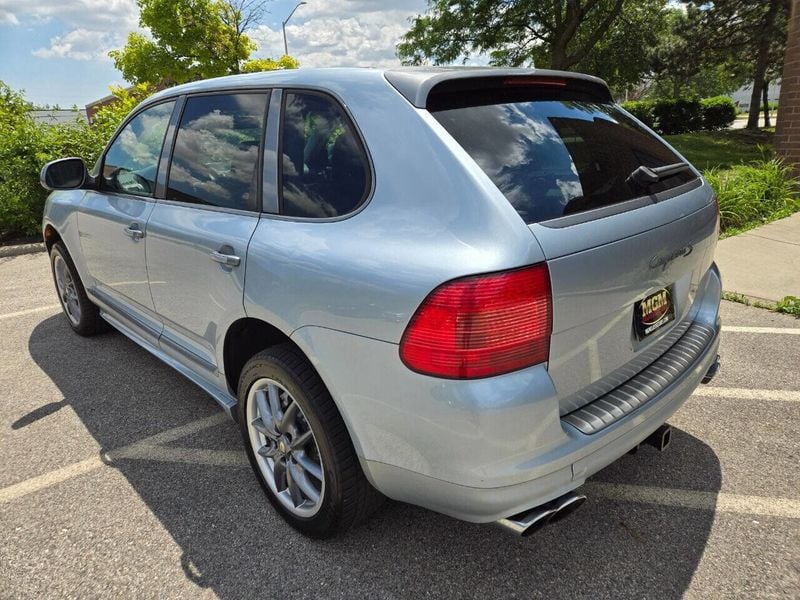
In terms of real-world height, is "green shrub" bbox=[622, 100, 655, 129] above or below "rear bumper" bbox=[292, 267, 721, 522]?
below

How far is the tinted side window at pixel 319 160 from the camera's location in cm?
205

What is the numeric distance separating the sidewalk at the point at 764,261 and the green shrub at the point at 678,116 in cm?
2065

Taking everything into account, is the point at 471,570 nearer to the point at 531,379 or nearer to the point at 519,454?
the point at 519,454

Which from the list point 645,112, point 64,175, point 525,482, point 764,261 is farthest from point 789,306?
point 645,112

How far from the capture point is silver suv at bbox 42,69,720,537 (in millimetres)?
1695

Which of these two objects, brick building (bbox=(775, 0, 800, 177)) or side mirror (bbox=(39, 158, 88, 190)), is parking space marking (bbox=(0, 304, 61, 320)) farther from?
brick building (bbox=(775, 0, 800, 177))

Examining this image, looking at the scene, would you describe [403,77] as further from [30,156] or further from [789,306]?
[30,156]

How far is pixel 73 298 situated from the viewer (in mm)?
4625

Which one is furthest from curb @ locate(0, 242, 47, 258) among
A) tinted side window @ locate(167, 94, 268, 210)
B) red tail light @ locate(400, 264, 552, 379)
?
red tail light @ locate(400, 264, 552, 379)

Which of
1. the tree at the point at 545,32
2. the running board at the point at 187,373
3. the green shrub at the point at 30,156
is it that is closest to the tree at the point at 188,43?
the tree at the point at 545,32

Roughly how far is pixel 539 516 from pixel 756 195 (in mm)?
7366

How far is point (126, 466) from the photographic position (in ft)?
9.60

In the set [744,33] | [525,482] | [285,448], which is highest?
[744,33]

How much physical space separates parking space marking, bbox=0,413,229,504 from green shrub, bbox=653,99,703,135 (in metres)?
26.6
